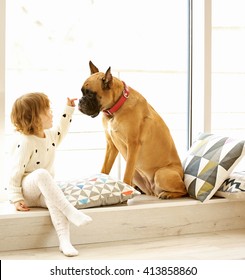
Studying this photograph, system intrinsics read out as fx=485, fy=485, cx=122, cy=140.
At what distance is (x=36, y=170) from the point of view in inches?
90.8

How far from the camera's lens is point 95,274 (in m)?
2.01

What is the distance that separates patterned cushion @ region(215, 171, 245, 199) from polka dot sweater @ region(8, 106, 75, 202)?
0.96 metres

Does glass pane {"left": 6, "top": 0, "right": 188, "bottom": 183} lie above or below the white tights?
above

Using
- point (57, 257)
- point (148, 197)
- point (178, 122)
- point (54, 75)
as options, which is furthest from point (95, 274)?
point (178, 122)

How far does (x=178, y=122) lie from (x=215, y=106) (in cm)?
28

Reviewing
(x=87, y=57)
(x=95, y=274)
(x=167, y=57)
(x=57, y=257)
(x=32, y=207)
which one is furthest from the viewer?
(x=167, y=57)

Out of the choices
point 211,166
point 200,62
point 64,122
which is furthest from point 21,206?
point 200,62

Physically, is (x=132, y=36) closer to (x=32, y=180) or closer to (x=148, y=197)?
(x=148, y=197)

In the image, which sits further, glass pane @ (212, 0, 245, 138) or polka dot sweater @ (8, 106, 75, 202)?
glass pane @ (212, 0, 245, 138)

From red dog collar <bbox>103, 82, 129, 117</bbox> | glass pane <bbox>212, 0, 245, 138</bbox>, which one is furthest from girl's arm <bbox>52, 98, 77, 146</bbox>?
glass pane <bbox>212, 0, 245, 138</bbox>

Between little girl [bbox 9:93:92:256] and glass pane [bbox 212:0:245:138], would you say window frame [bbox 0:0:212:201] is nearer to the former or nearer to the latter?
glass pane [bbox 212:0:245:138]

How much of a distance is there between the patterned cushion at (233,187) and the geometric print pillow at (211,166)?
57 mm

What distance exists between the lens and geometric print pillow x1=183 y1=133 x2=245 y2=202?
2.62 meters

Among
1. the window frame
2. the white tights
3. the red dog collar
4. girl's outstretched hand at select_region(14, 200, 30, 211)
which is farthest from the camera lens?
the window frame
